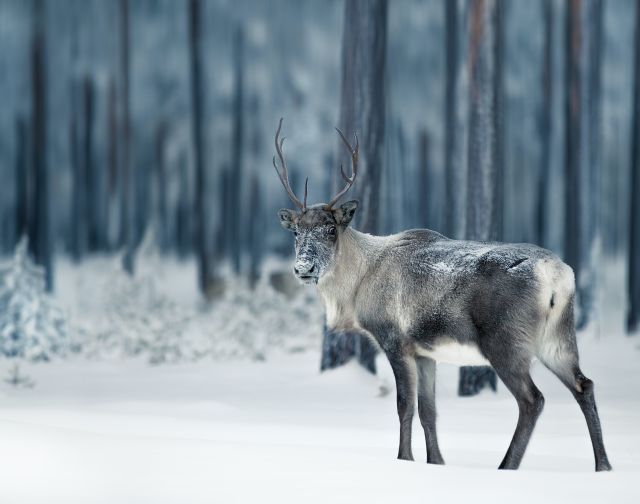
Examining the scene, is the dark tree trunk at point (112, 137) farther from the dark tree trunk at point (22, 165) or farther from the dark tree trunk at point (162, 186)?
the dark tree trunk at point (162, 186)

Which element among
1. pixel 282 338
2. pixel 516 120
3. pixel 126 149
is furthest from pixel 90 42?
pixel 282 338

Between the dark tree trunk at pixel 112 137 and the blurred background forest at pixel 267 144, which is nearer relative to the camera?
the blurred background forest at pixel 267 144

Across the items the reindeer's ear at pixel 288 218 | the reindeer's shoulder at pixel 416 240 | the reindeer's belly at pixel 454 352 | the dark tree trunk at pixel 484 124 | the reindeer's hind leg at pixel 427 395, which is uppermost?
the dark tree trunk at pixel 484 124

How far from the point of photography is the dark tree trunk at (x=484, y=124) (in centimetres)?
1034

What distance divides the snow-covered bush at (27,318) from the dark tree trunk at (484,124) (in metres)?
6.21

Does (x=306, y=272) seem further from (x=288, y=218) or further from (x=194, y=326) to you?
(x=194, y=326)

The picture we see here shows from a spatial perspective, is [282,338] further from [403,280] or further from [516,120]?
[516,120]

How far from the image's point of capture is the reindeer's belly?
6.10m

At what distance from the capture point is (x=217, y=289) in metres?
24.8

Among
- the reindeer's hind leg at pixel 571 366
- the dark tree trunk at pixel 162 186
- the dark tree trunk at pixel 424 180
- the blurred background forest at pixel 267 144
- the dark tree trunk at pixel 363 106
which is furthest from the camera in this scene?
the dark tree trunk at pixel 162 186

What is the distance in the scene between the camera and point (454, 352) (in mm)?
6180

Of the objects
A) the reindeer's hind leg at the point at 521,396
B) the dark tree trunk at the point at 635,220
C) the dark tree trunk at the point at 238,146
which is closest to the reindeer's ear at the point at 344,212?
the reindeer's hind leg at the point at 521,396

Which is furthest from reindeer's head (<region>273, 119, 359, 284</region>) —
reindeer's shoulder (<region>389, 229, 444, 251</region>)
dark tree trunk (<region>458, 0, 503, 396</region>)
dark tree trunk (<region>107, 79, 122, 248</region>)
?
dark tree trunk (<region>107, 79, 122, 248</region>)

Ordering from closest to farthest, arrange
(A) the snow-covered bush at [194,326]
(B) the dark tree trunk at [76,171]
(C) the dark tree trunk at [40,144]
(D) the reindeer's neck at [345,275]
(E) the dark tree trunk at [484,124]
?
(D) the reindeer's neck at [345,275] < (E) the dark tree trunk at [484,124] < (A) the snow-covered bush at [194,326] < (C) the dark tree trunk at [40,144] < (B) the dark tree trunk at [76,171]
